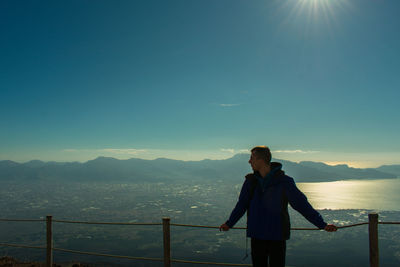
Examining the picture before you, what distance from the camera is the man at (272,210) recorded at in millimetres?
3033

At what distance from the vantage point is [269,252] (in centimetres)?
Result: 309

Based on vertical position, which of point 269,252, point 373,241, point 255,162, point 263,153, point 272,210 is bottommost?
point 373,241

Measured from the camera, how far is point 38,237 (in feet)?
279

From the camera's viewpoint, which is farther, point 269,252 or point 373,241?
point 373,241

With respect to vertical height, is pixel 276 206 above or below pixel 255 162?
below

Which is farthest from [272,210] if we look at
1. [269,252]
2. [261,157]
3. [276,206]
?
[261,157]

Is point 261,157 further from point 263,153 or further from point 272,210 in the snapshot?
point 272,210

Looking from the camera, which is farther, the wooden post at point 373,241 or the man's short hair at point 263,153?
the wooden post at point 373,241

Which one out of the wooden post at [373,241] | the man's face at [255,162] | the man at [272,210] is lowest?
the wooden post at [373,241]

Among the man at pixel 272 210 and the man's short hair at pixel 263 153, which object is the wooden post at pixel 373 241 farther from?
the man's short hair at pixel 263 153

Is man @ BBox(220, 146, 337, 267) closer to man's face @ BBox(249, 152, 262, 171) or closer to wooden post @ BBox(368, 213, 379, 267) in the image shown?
man's face @ BBox(249, 152, 262, 171)

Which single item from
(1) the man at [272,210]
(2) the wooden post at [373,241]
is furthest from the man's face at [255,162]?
(2) the wooden post at [373,241]

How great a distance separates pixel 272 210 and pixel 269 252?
1.64 feet

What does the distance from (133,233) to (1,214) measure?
240ft
